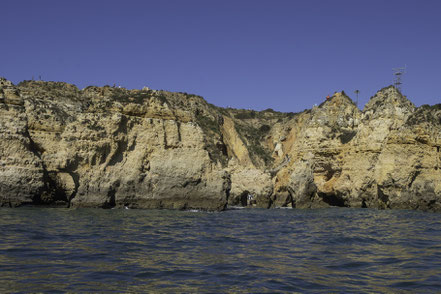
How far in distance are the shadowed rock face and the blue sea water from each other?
10852 mm

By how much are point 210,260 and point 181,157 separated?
65.0 feet

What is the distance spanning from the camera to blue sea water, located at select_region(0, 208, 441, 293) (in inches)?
313

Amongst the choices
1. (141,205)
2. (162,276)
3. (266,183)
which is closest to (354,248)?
(162,276)

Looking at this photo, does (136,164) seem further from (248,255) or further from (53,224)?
(248,255)

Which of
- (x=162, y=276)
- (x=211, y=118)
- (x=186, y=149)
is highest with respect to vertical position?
(x=211, y=118)

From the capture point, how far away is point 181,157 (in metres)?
29.8

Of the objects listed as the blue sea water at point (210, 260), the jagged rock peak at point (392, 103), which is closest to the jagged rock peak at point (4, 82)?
the blue sea water at point (210, 260)

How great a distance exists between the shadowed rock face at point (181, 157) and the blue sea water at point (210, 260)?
35.6 ft

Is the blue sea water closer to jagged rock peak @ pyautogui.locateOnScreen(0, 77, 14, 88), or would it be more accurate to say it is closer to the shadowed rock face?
the shadowed rock face

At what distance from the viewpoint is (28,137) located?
26078 mm

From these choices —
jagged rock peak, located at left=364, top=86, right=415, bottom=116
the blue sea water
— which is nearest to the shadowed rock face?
jagged rock peak, located at left=364, top=86, right=415, bottom=116

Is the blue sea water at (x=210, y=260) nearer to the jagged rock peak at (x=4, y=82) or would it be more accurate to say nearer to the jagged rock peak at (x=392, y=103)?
the jagged rock peak at (x=4, y=82)

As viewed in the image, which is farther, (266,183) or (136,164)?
(266,183)

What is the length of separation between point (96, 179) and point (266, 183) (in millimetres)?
21883
